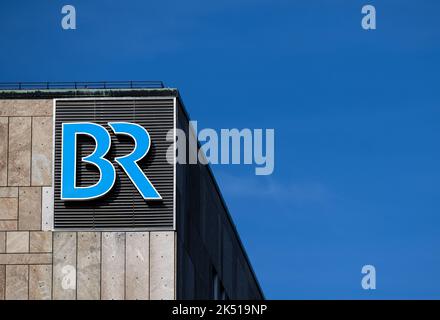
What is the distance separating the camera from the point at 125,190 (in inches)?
1978

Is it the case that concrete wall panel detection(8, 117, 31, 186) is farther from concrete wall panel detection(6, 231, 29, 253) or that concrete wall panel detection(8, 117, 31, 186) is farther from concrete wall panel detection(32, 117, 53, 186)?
concrete wall panel detection(6, 231, 29, 253)

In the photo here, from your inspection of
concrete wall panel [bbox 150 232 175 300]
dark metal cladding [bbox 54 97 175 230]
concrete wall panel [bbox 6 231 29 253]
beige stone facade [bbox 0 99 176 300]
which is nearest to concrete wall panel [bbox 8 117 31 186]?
beige stone facade [bbox 0 99 176 300]

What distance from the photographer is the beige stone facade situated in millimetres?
49281

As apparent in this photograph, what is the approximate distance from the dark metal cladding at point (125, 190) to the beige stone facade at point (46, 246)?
0.37m

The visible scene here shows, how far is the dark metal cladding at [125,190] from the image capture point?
50.1 metres

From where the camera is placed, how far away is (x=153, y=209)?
50.2 meters

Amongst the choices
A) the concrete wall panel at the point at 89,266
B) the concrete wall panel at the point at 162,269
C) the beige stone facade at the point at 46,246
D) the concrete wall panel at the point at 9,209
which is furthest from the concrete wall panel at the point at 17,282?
the concrete wall panel at the point at 162,269

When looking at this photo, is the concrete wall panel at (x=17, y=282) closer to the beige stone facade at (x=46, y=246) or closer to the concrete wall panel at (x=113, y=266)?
the beige stone facade at (x=46, y=246)

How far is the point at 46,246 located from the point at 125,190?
3499 mm

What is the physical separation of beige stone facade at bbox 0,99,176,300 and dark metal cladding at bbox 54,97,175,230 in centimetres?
37

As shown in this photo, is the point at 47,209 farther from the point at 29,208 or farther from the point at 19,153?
the point at 19,153

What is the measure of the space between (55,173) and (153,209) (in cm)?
386
